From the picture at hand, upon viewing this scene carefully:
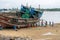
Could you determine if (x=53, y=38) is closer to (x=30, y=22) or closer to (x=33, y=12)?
(x=30, y=22)

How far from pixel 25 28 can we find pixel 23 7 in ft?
17.7

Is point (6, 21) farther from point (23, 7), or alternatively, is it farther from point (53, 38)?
point (53, 38)

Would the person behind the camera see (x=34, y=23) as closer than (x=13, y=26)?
No

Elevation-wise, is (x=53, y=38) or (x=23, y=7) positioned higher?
(x=23, y=7)

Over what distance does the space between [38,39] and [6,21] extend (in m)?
11.0

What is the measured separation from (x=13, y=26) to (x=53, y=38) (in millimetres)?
10450

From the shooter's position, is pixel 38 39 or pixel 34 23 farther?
pixel 34 23

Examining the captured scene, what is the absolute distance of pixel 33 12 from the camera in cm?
3903

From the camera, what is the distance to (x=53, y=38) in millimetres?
25844

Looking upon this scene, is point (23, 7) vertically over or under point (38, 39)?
over

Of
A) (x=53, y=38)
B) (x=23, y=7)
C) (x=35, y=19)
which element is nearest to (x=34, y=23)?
(x=35, y=19)

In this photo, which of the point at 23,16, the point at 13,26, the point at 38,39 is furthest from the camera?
the point at 23,16

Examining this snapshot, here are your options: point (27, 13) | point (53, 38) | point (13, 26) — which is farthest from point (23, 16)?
point (53, 38)

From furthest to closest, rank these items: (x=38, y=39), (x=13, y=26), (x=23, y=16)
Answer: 1. (x=23, y=16)
2. (x=13, y=26)
3. (x=38, y=39)
